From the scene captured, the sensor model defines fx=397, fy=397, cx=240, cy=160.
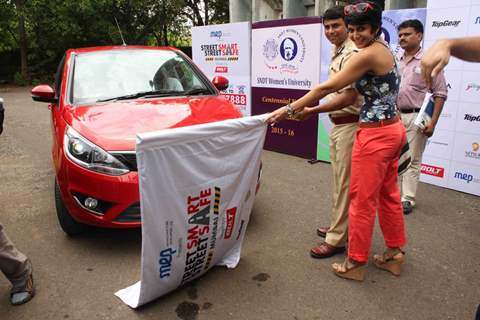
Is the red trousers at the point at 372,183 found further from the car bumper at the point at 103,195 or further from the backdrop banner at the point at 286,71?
the backdrop banner at the point at 286,71

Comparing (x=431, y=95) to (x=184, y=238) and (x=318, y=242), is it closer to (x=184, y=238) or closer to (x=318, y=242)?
(x=318, y=242)

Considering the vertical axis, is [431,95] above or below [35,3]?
below

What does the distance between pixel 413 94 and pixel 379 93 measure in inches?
63.7

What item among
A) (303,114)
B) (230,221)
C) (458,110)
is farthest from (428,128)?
(230,221)

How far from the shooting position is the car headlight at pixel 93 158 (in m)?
2.98

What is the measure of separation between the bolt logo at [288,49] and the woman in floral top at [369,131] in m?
3.45

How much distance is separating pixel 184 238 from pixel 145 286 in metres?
0.40

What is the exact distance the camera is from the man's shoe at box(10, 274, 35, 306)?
268cm

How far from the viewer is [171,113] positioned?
3.49 metres

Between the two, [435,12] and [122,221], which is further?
[435,12]

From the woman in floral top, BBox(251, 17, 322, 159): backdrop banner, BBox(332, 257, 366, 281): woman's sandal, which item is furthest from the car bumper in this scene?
BBox(251, 17, 322, 159): backdrop banner

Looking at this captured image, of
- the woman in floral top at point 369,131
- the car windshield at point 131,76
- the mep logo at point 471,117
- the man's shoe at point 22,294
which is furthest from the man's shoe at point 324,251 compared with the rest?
the mep logo at point 471,117

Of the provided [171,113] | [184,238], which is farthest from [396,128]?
[171,113]

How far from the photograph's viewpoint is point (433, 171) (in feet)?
16.3
